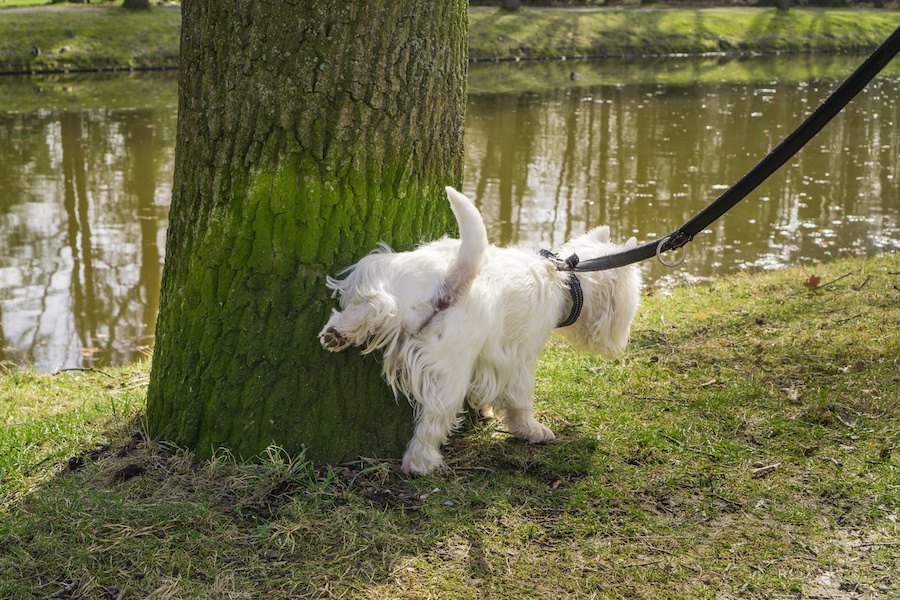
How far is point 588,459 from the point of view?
12.5 feet

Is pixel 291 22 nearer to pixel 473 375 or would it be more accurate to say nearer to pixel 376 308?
pixel 376 308

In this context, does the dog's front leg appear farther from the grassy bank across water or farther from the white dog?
the grassy bank across water

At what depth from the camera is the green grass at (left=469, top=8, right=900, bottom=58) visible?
91.7ft

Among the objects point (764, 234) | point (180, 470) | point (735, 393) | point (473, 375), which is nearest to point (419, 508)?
point (473, 375)

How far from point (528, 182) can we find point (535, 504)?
30.6ft

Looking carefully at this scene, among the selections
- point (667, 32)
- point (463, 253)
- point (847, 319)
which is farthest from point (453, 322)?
point (667, 32)

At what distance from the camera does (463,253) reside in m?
3.40

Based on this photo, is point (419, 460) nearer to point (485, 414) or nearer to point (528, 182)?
point (485, 414)

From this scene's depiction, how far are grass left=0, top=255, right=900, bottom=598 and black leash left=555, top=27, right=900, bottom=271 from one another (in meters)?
0.85

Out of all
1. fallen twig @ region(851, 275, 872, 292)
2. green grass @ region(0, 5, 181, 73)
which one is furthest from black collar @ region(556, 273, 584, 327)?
green grass @ region(0, 5, 181, 73)

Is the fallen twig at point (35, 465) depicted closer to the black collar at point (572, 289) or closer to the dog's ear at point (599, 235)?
the black collar at point (572, 289)

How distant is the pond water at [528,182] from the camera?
822cm

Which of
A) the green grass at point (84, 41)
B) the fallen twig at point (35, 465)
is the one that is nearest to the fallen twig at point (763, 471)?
the fallen twig at point (35, 465)

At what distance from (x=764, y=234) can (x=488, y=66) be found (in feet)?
56.1
